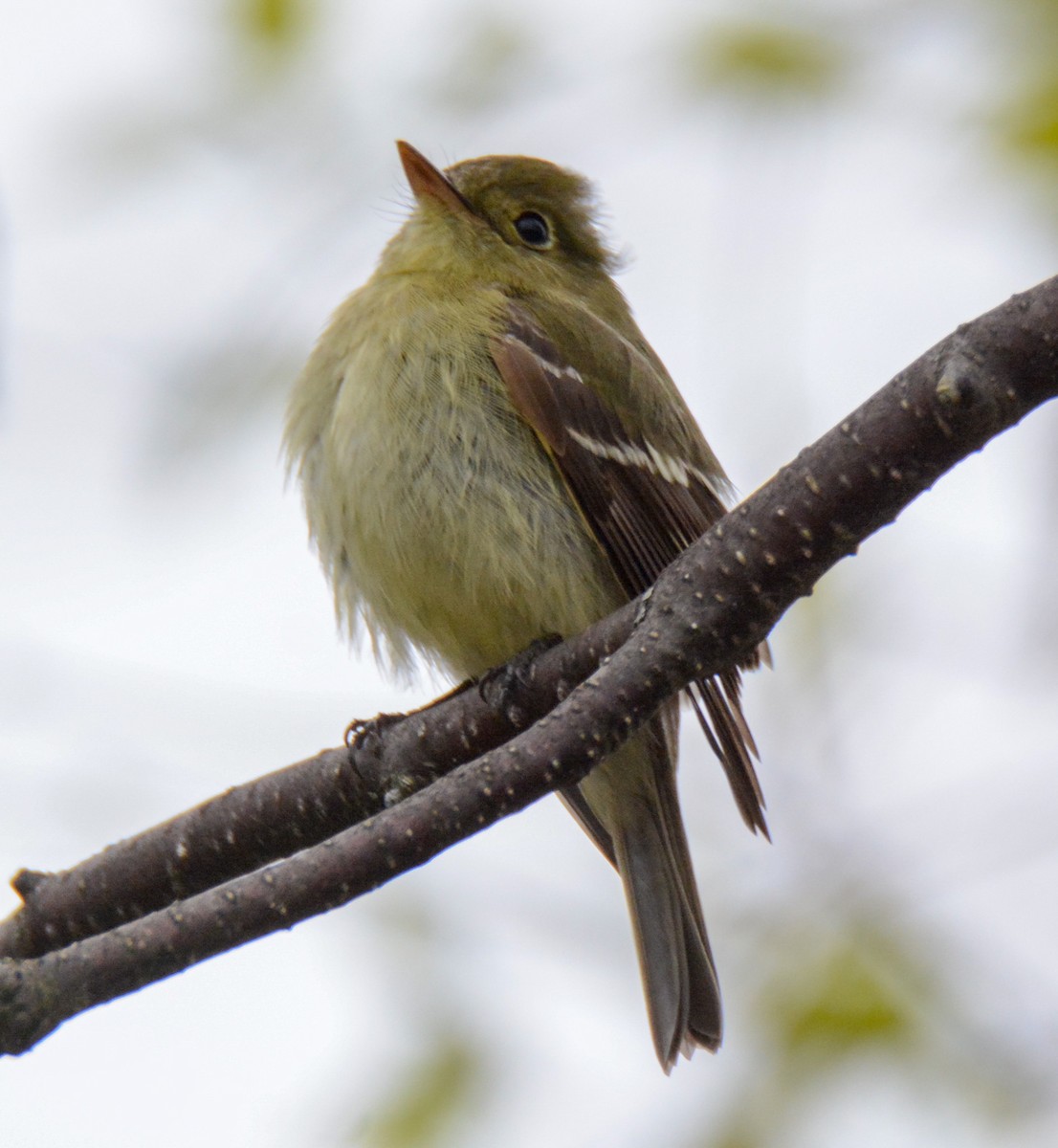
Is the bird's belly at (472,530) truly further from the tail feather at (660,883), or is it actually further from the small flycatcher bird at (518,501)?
the tail feather at (660,883)

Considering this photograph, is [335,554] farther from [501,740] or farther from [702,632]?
[702,632]

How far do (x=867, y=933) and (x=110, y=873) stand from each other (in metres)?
1.89

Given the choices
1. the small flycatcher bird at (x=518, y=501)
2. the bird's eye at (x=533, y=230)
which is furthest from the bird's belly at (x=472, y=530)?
the bird's eye at (x=533, y=230)

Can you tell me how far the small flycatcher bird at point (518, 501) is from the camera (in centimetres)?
403

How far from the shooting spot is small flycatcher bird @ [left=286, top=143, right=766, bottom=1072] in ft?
13.2

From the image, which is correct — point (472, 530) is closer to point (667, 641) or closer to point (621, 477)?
point (621, 477)

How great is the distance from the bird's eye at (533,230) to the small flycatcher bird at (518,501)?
50cm

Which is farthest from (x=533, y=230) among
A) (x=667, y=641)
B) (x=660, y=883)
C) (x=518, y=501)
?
(x=667, y=641)

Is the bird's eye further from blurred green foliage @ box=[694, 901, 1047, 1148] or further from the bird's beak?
blurred green foliage @ box=[694, 901, 1047, 1148]

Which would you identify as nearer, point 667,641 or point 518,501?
point 667,641

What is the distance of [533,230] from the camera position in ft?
17.6

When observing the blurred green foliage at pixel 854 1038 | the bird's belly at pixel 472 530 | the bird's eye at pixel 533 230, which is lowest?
the blurred green foliage at pixel 854 1038

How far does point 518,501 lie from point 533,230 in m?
1.68

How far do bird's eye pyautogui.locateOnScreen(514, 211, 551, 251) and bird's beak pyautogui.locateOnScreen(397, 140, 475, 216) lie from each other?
258 millimetres
